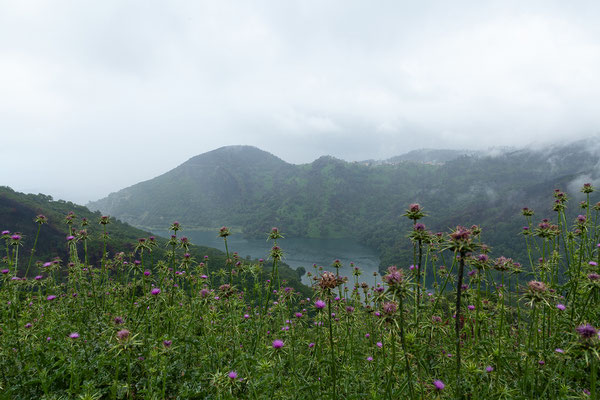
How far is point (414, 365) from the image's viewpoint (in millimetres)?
6391

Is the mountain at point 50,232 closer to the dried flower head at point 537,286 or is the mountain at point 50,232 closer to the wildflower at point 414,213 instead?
the wildflower at point 414,213

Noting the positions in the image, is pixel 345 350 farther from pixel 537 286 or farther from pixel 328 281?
pixel 537 286

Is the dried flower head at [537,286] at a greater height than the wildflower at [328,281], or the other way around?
the wildflower at [328,281]

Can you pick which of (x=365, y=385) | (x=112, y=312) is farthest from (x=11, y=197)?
(x=365, y=385)

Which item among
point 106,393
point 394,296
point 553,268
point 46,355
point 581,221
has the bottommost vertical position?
point 106,393

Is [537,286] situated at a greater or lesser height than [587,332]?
greater

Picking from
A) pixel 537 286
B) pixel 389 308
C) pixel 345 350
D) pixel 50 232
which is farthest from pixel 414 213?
pixel 50 232

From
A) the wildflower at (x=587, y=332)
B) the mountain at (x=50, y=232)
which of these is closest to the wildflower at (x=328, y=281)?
the wildflower at (x=587, y=332)

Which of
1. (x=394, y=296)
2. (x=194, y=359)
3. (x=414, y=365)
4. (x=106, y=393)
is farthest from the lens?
(x=194, y=359)

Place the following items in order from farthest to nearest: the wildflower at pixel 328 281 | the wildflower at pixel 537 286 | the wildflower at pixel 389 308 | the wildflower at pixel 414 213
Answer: the wildflower at pixel 414 213 < the wildflower at pixel 328 281 < the wildflower at pixel 537 286 < the wildflower at pixel 389 308

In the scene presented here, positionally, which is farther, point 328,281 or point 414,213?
point 414,213

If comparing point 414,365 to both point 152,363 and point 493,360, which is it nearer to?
point 493,360

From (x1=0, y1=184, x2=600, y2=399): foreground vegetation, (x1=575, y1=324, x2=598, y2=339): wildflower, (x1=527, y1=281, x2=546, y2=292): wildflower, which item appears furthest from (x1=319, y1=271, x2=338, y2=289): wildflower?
(x1=575, y1=324, x2=598, y2=339): wildflower

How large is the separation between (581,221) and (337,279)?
9.06 m
